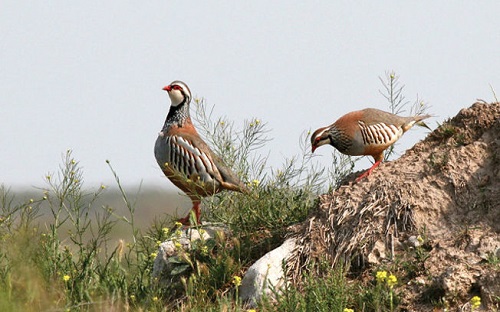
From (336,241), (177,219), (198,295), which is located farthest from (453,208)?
(177,219)

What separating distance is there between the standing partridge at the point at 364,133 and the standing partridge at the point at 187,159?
3.78 ft

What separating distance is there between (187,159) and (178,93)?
42.2 inches

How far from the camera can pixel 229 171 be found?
32.1ft

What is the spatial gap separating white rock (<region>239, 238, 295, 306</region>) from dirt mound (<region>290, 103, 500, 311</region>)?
0.44 ft

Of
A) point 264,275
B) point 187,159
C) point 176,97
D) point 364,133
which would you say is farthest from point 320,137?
point 264,275

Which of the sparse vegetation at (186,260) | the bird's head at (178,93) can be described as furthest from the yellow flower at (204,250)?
the bird's head at (178,93)

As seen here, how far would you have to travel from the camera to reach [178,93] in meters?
10.7

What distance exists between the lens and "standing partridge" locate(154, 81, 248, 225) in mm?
9742

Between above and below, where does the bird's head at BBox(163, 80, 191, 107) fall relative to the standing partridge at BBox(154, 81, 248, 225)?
above

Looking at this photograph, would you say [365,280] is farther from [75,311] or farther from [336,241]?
[75,311]

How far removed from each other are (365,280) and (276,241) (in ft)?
3.74

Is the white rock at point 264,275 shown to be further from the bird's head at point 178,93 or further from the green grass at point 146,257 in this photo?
the bird's head at point 178,93

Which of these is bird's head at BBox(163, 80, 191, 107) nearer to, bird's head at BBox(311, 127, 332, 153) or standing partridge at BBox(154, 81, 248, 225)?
standing partridge at BBox(154, 81, 248, 225)

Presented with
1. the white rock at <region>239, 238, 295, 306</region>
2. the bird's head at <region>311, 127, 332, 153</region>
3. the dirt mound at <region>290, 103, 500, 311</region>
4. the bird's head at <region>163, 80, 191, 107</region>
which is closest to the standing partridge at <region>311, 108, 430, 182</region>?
the bird's head at <region>311, 127, 332, 153</region>
